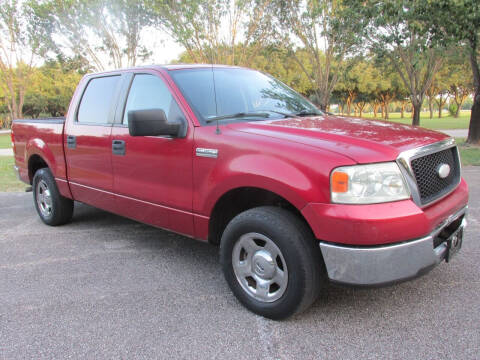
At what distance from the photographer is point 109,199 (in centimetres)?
418

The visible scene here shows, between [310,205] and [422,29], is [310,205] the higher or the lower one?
the lower one

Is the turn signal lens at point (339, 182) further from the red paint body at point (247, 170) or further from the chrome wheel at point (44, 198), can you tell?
the chrome wheel at point (44, 198)

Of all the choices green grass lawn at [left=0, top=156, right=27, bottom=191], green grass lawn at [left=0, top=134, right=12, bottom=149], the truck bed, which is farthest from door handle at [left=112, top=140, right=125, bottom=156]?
green grass lawn at [left=0, top=134, right=12, bottom=149]

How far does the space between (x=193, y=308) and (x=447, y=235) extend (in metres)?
1.87

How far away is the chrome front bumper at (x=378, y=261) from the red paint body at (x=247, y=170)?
0.17 feet

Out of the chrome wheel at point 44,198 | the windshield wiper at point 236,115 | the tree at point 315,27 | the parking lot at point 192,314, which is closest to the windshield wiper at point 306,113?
the windshield wiper at point 236,115

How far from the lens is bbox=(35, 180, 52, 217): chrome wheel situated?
5.21 meters

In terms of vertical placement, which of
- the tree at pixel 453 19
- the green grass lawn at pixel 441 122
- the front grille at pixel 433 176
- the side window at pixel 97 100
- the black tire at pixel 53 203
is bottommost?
the green grass lawn at pixel 441 122

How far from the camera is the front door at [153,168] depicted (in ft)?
10.9

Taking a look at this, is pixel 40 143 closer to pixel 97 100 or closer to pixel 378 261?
pixel 97 100

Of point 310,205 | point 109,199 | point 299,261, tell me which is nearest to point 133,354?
point 299,261

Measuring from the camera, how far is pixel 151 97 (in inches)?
147

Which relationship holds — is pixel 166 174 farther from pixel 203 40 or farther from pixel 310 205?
pixel 203 40

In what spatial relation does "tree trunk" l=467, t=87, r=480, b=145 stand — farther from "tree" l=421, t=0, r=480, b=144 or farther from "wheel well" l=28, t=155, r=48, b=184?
"wheel well" l=28, t=155, r=48, b=184
